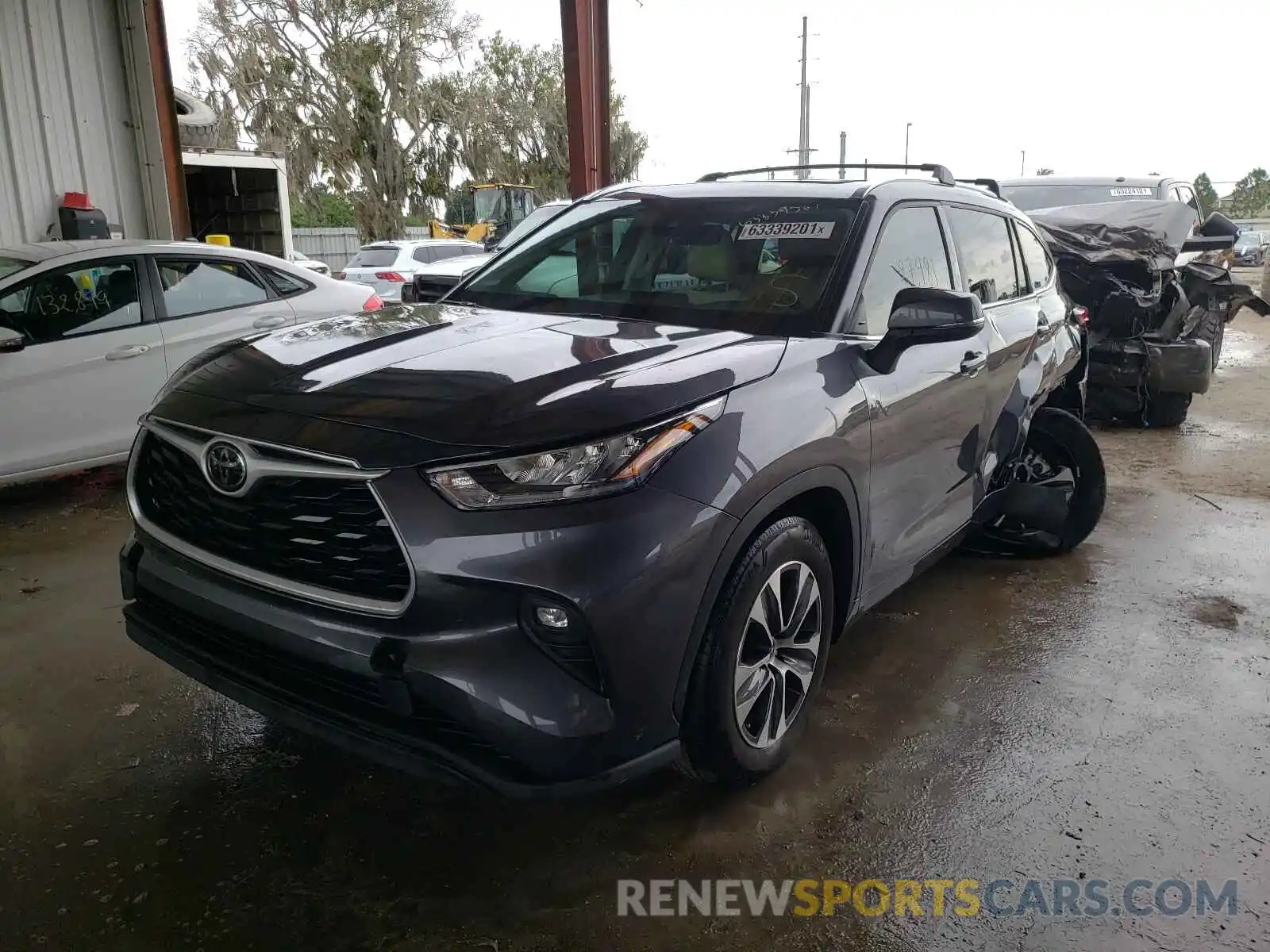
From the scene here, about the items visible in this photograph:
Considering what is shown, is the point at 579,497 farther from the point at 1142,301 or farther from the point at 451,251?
the point at 451,251

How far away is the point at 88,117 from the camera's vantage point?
902cm

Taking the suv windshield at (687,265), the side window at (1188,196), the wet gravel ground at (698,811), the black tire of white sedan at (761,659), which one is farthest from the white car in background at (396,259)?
the black tire of white sedan at (761,659)

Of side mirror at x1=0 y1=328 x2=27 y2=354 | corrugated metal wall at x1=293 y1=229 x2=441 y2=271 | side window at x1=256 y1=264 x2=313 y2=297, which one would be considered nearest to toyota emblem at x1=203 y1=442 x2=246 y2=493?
side mirror at x1=0 y1=328 x2=27 y2=354

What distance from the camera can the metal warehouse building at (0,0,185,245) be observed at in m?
8.34

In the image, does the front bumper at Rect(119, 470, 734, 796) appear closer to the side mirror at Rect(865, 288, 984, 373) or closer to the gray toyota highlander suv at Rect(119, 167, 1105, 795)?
the gray toyota highlander suv at Rect(119, 167, 1105, 795)

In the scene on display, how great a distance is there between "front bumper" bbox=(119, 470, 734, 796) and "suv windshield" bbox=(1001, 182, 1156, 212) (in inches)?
330

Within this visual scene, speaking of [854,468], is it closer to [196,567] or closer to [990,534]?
[196,567]

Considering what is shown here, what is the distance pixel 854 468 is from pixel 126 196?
904 centimetres

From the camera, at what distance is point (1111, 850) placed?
8.38ft

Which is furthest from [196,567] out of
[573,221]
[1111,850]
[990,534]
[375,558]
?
[990,534]

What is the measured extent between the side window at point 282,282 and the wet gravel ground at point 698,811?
2.92 metres

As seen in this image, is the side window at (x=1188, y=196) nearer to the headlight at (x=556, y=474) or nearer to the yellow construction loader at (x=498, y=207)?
the headlight at (x=556, y=474)

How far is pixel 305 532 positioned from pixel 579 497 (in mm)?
630

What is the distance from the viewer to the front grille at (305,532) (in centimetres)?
211
